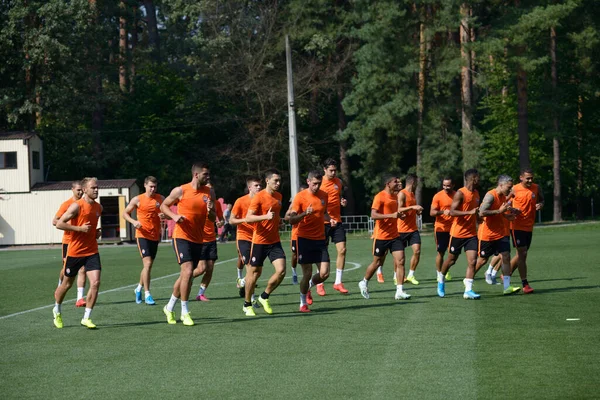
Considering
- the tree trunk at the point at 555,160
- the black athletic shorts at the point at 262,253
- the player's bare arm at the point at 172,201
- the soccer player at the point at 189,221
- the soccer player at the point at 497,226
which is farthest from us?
the tree trunk at the point at 555,160

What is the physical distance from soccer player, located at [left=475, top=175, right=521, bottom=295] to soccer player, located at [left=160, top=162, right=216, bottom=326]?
15.8ft

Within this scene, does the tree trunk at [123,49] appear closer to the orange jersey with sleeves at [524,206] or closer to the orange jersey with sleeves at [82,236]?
the orange jersey with sleeves at [524,206]

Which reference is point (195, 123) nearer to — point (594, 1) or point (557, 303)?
point (594, 1)

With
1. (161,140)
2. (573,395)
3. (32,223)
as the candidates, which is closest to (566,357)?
(573,395)

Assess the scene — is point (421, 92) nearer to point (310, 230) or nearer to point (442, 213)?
point (442, 213)

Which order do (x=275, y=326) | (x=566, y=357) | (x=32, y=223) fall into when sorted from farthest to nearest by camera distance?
(x=32, y=223) → (x=275, y=326) → (x=566, y=357)

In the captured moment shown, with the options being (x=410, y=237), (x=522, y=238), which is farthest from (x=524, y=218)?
(x=410, y=237)

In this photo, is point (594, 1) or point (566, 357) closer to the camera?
point (566, 357)

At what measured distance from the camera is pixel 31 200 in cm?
4994

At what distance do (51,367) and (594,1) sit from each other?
157ft

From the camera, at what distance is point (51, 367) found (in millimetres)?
10516

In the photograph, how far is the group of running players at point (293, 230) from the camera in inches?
541

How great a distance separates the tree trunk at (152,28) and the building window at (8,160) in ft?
68.0

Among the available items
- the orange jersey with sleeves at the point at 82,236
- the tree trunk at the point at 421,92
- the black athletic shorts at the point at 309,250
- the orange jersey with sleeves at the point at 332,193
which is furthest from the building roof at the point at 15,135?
the orange jersey with sleeves at the point at 82,236
